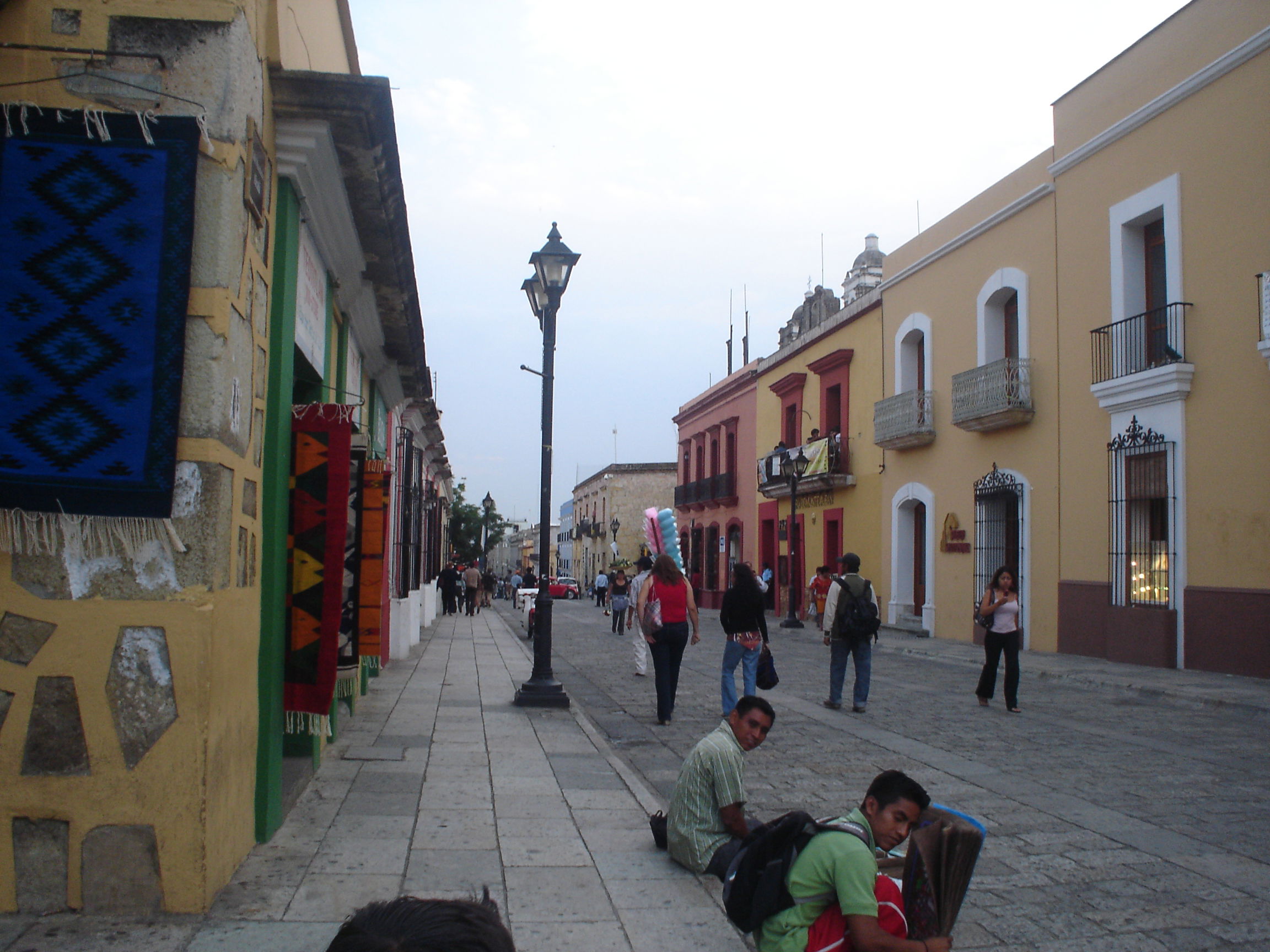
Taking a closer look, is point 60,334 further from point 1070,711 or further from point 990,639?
point 1070,711

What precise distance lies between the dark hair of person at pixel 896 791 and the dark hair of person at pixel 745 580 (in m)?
5.57

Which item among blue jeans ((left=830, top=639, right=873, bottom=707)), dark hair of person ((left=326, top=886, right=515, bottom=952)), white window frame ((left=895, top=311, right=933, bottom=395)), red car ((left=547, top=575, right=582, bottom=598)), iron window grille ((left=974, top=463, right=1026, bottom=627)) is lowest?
red car ((left=547, top=575, right=582, bottom=598))

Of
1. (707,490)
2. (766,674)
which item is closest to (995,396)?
(766,674)

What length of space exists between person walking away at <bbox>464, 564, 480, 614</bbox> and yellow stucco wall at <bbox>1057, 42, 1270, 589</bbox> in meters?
18.1

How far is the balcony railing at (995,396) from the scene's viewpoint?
16.9m

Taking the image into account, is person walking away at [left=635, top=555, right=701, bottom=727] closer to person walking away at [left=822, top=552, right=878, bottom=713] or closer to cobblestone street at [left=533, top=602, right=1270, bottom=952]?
cobblestone street at [left=533, top=602, right=1270, bottom=952]

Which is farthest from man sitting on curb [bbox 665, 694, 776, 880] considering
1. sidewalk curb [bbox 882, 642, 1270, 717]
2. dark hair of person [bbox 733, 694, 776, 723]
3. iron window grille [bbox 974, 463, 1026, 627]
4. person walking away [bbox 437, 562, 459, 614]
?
person walking away [bbox 437, 562, 459, 614]

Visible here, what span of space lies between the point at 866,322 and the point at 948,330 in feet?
13.1

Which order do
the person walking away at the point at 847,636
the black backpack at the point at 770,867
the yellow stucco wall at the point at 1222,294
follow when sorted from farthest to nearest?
1. the yellow stucco wall at the point at 1222,294
2. the person walking away at the point at 847,636
3. the black backpack at the point at 770,867

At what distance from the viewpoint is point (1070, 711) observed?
10.1 meters

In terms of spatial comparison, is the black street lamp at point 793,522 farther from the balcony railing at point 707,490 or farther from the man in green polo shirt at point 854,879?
the man in green polo shirt at point 854,879

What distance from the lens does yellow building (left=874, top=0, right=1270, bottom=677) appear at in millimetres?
12633

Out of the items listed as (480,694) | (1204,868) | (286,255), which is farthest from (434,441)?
(1204,868)

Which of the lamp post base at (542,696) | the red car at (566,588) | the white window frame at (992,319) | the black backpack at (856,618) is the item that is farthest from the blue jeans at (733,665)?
the red car at (566,588)
